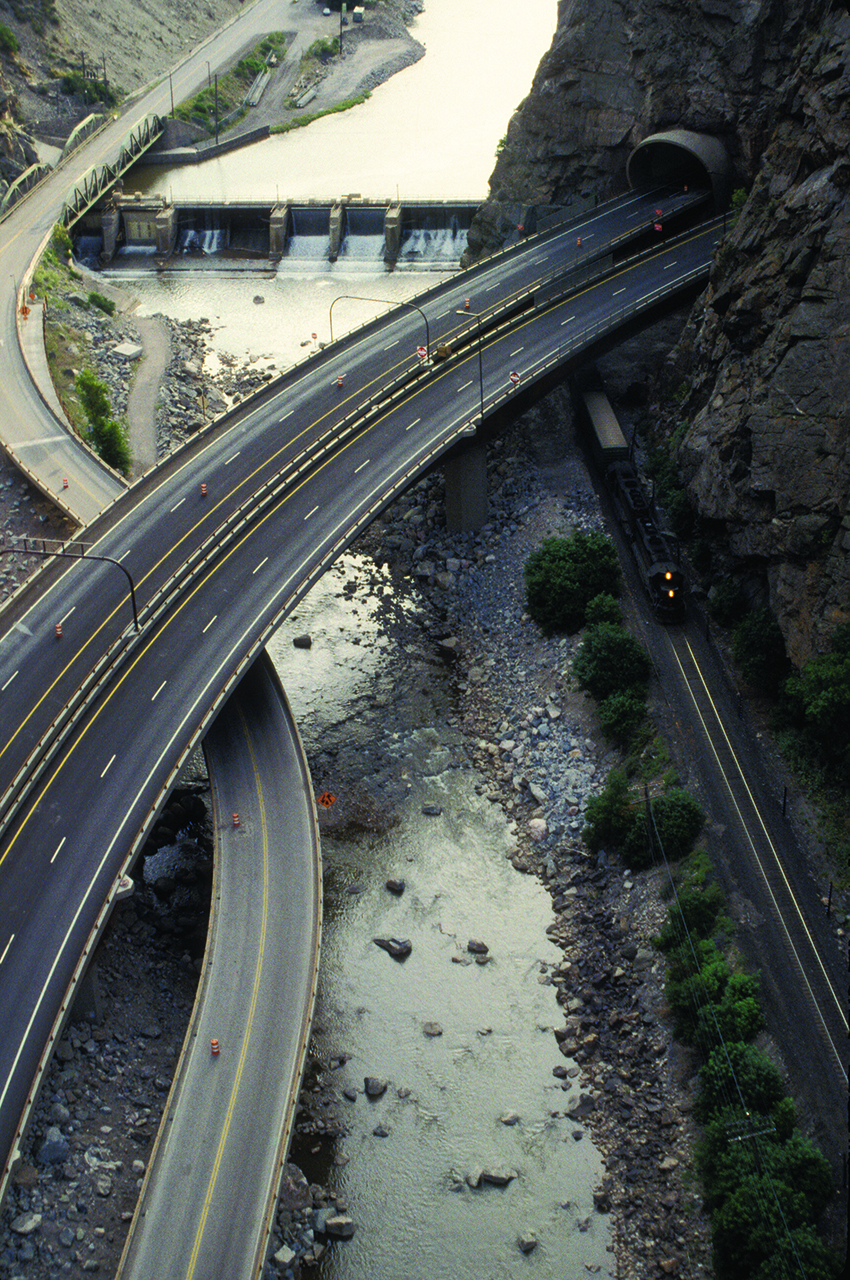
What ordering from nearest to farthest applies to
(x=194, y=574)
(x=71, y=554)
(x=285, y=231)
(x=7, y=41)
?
(x=71, y=554) → (x=194, y=574) → (x=285, y=231) → (x=7, y=41)

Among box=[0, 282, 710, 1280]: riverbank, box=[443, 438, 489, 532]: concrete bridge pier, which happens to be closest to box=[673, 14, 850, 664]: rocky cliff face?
box=[0, 282, 710, 1280]: riverbank

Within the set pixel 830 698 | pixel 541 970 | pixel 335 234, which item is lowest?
pixel 541 970

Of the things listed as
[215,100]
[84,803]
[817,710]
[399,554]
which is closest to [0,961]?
[84,803]

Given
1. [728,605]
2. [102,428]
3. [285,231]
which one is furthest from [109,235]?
[728,605]

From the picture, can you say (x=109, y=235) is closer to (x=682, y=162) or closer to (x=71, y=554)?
(x=682, y=162)

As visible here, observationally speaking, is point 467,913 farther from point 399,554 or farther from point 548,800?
point 399,554

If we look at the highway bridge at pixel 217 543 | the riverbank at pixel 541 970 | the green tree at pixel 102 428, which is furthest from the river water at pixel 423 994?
the green tree at pixel 102 428

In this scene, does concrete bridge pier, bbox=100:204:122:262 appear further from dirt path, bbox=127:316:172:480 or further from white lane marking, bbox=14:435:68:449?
white lane marking, bbox=14:435:68:449

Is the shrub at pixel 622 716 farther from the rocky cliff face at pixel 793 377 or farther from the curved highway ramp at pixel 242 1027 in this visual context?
the curved highway ramp at pixel 242 1027
